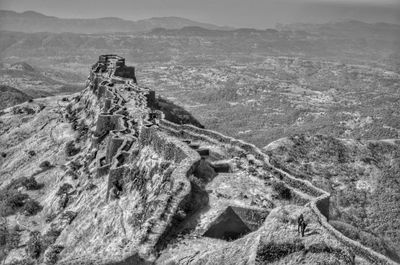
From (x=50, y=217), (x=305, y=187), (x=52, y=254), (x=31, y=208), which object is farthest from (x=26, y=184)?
(x=305, y=187)

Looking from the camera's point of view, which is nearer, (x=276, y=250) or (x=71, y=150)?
(x=276, y=250)

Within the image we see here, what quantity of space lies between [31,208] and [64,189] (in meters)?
3.88

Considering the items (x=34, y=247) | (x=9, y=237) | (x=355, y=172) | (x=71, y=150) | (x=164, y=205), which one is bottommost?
(x=355, y=172)

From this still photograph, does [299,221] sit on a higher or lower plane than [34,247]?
higher

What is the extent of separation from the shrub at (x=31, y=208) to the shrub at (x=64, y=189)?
2.39 m

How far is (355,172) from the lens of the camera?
8031 centimetres

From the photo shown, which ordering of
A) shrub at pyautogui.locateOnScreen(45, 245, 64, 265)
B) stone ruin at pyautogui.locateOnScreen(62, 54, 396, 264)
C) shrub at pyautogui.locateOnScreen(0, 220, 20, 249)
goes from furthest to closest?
shrub at pyautogui.locateOnScreen(0, 220, 20, 249), shrub at pyautogui.locateOnScreen(45, 245, 64, 265), stone ruin at pyautogui.locateOnScreen(62, 54, 396, 264)

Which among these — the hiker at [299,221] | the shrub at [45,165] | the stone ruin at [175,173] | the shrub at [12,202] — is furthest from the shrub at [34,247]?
the hiker at [299,221]

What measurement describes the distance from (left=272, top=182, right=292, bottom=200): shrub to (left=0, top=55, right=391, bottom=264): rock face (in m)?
0.08

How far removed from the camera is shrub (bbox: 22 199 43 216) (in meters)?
49.1

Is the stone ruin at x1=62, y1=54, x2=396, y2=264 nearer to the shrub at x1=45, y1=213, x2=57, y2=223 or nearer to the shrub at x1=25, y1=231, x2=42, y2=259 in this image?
the shrub at x1=45, y1=213, x2=57, y2=223

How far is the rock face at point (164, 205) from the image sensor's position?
73.0ft

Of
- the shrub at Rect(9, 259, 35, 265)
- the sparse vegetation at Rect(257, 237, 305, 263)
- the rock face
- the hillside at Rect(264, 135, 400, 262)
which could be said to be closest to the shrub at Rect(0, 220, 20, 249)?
the rock face

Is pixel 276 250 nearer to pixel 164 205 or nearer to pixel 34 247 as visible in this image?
pixel 164 205
